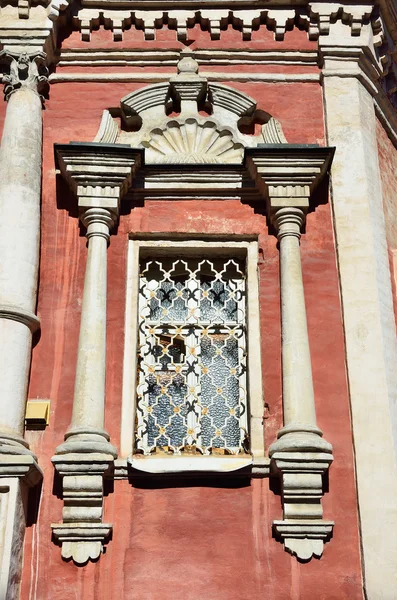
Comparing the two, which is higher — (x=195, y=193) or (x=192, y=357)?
(x=195, y=193)

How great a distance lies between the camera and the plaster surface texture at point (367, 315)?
21.1ft

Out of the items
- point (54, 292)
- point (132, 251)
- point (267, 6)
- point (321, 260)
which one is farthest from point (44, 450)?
point (267, 6)

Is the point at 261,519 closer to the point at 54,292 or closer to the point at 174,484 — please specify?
the point at 174,484

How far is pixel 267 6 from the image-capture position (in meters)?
8.59

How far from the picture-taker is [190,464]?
6.68 m

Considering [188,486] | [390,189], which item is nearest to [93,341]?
[188,486]

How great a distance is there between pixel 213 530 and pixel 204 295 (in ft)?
6.23

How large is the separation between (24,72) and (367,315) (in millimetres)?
3511

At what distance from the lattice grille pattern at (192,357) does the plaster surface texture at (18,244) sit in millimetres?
883

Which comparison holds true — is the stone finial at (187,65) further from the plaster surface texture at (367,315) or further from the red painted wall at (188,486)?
the plaster surface texture at (367,315)

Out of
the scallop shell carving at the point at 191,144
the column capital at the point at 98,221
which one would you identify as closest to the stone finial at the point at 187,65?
the scallop shell carving at the point at 191,144

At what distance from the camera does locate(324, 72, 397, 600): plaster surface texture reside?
644 centimetres

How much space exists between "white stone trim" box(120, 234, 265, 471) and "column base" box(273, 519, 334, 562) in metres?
0.49

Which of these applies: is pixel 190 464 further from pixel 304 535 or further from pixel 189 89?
pixel 189 89
